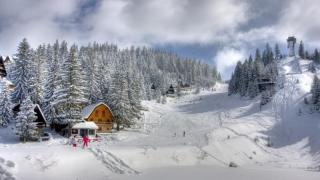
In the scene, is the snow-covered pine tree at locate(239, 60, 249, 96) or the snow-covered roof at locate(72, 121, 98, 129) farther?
the snow-covered pine tree at locate(239, 60, 249, 96)

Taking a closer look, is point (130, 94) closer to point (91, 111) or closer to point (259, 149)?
point (91, 111)

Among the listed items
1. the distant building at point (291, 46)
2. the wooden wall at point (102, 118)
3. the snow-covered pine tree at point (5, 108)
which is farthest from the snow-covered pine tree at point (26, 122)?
the distant building at point (291, 46)

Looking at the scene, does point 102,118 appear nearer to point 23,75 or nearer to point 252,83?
point 23,75

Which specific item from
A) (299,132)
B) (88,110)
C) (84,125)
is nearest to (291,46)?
(299,132)

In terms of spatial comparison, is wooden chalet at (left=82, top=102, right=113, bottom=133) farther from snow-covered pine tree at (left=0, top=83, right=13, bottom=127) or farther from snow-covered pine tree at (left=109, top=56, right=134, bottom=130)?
snow-covered pine tree at (left=0, top=83, right=13, bottom=127)

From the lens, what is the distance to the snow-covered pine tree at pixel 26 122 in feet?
169

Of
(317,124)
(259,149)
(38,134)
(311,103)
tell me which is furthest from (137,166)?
(311,103)

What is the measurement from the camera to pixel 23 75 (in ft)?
222

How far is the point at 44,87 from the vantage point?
69812 millimetres

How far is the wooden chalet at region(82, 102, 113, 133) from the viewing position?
68312mm

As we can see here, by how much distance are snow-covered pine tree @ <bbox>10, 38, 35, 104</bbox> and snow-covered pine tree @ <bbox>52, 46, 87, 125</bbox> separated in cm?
720

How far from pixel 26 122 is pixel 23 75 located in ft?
60.8

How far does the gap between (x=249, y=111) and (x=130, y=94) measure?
3551 cm

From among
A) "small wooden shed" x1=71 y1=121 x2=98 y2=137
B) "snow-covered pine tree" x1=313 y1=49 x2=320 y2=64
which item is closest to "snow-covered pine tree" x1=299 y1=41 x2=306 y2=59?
"snow-covered pine tree" x1=313 y1=49 x2=320 y2=64
